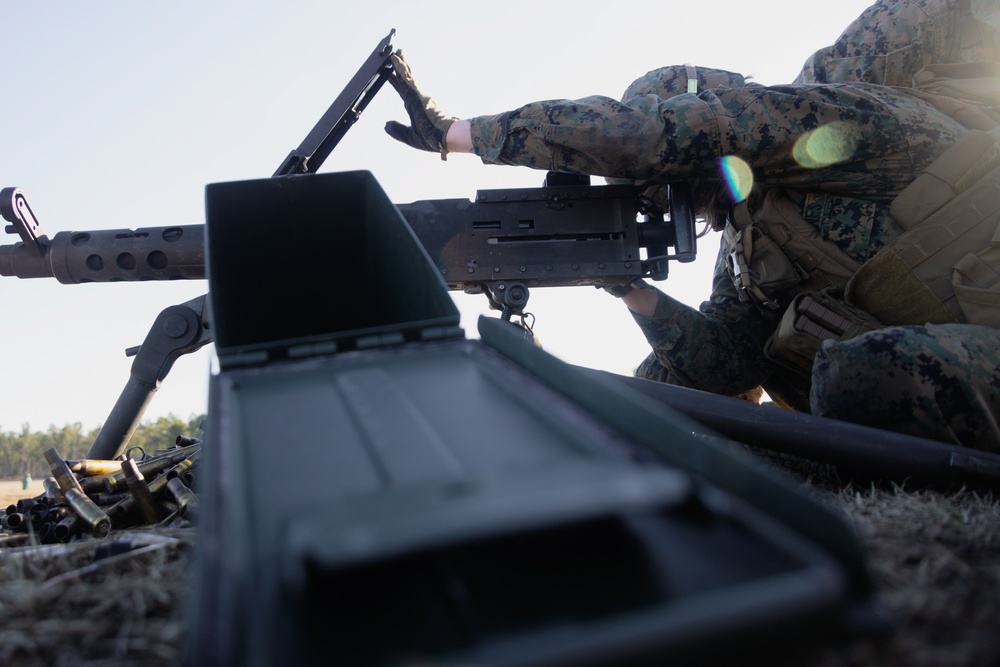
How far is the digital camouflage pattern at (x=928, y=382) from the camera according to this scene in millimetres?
2244

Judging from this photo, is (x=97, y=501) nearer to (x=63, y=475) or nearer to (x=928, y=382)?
(x=63, y=475)

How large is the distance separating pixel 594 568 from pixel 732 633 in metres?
0.19

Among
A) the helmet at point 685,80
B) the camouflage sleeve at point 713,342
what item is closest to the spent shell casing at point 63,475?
the camouflage sleeve at point 713,342

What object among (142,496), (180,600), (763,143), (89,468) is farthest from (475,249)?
(180,600)

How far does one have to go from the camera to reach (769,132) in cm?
312

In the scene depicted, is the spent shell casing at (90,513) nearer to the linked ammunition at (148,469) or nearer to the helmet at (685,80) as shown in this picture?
the linked ammunition at (148,469)

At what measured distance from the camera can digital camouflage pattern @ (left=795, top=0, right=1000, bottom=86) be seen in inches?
136

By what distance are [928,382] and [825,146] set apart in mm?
1260

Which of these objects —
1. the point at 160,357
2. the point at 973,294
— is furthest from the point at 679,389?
the point at 160,357

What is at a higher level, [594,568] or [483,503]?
[483,503]

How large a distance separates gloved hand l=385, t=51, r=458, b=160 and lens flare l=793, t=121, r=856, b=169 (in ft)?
5.77

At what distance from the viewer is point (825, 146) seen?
3.13 meters

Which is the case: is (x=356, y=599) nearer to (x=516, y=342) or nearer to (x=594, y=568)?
(x=594, y=568)

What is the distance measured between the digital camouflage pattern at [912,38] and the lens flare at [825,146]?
73 cm
